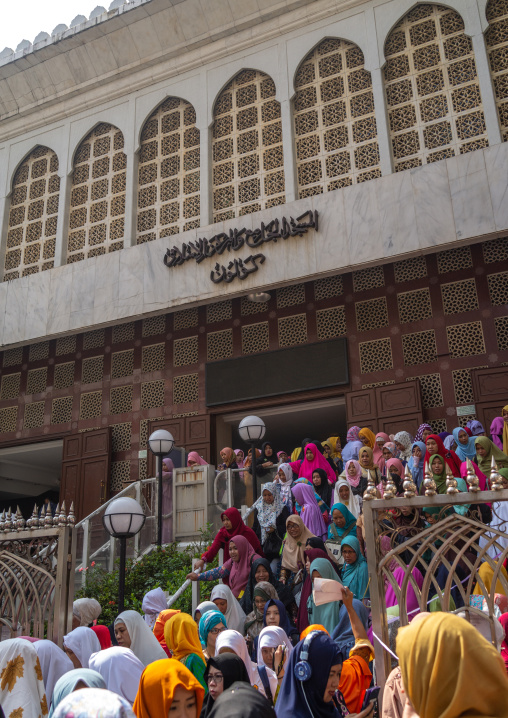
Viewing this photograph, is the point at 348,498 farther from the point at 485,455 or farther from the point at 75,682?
the point at 75,682

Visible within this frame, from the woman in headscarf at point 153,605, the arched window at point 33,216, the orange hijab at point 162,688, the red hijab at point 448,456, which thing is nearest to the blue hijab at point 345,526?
the red hijab at point 448,456

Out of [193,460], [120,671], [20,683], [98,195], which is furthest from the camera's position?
[98,195]

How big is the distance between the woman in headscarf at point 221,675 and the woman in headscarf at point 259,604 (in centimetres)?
204

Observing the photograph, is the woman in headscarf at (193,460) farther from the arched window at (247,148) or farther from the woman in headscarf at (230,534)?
the arched window at (247,148)

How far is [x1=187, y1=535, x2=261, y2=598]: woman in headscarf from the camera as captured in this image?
19.3 ft

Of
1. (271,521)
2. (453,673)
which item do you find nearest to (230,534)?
(271,521)

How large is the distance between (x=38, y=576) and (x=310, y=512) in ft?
8.50

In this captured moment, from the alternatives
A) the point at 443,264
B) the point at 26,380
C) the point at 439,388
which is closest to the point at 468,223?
the point at 443,264

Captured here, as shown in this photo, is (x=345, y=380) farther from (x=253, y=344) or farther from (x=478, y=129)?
(x=478, y=129)

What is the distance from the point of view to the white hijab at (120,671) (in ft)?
10.5

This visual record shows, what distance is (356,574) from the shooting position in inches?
211

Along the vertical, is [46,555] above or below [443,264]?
below

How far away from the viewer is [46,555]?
15.9ft

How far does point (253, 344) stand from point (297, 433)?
2728 mm
